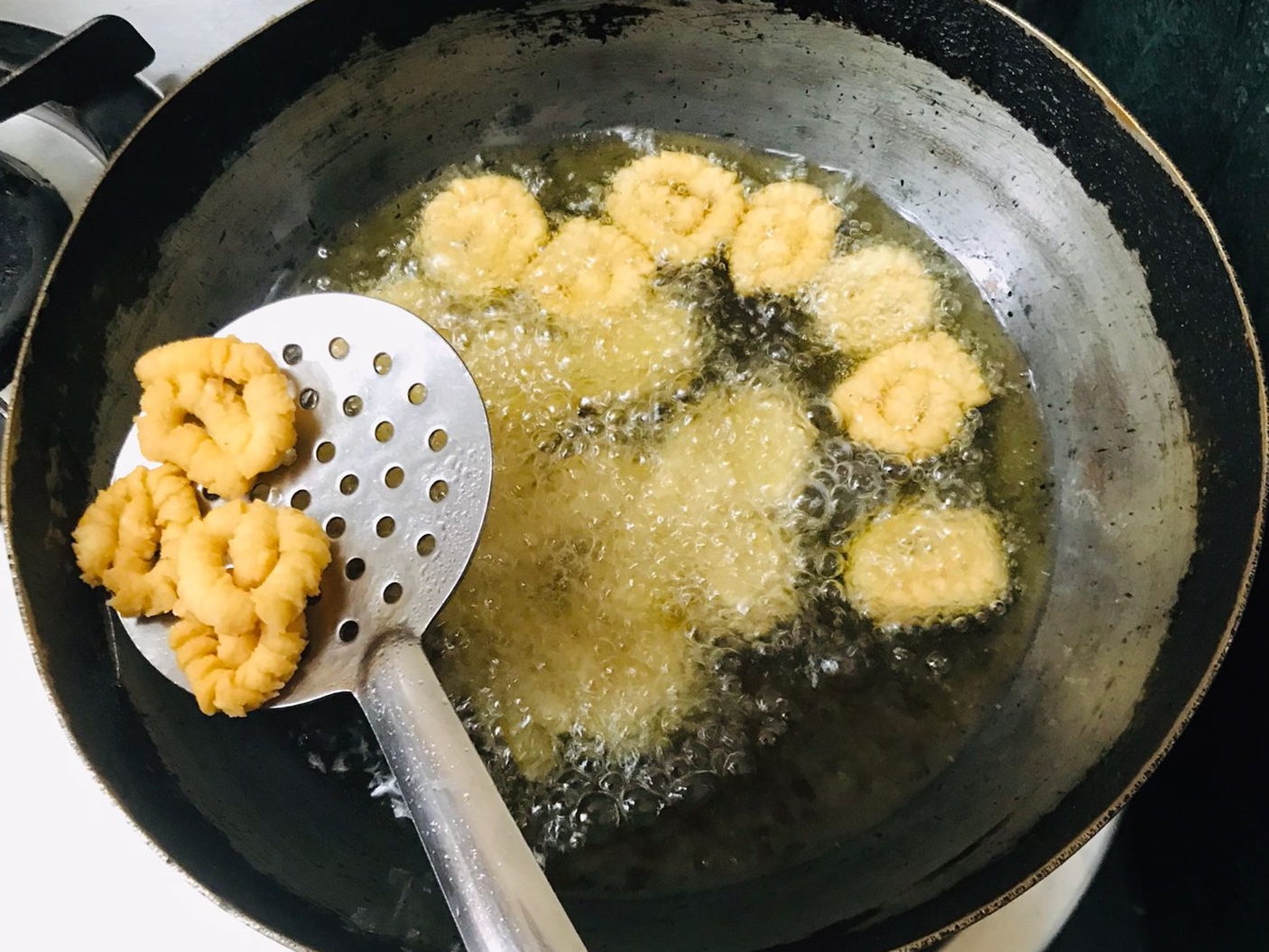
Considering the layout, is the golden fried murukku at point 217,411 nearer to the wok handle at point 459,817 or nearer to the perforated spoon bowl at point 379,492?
the perforated spoon bowl at point 379,492

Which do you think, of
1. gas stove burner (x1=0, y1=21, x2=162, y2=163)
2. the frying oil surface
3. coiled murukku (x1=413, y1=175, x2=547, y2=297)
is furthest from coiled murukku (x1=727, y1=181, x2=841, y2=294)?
gas stove burner (x1=0, y1=21, x2=162, y2=163)

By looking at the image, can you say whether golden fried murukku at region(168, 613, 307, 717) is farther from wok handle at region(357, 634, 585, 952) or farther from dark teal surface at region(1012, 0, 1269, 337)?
dark teal surface at region(1012, 0, 1269, 337)

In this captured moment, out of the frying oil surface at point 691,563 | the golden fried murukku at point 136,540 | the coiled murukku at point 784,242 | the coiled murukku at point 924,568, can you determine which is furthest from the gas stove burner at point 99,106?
the coiled murukku at point 924,568

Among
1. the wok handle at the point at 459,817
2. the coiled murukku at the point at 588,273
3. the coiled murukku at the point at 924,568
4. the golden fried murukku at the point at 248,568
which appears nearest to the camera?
the wok handle at the point at 459,817

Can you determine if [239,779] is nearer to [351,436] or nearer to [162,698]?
[162,698]

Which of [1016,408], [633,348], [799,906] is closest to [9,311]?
[633,348]

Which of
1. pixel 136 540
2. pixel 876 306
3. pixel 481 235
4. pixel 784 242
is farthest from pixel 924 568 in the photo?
pixel 136 540
